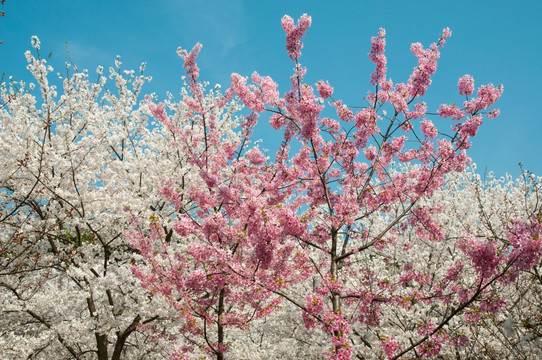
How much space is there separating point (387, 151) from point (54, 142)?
9519mm

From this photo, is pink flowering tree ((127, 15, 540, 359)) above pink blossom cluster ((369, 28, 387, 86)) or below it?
below

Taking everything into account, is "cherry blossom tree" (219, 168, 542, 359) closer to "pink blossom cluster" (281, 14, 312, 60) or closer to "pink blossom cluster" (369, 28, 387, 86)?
"pink blossom cluster" (369, 28, 387, 86)

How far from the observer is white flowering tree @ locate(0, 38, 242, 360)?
972 centimetres

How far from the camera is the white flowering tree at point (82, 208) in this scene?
9719mm

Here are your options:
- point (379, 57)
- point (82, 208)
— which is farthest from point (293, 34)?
point (82, 208)

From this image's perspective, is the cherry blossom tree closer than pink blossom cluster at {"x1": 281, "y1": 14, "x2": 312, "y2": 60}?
No

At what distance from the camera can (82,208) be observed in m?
10.4

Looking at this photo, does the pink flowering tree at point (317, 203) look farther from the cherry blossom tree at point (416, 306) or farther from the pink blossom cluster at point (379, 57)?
the cherry blossom tree at point (416, 306)

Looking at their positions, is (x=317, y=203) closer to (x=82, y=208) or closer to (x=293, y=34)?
(x=293, y=34)

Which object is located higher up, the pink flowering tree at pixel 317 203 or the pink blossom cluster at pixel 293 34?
the pink blossom cluster at pixel 293 34

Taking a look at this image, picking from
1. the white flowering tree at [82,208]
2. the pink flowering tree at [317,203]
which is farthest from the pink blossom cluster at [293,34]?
the white flowering tree at [82,208]

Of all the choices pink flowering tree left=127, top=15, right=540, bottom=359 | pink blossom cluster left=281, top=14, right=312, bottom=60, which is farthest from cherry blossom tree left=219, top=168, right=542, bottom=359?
pink blossom cluster left=281, top=14, right=312, bottom=60

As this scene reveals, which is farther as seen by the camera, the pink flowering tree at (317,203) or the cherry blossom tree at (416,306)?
the cherry blossom tree at (416,306)

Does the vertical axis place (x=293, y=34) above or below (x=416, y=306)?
above
